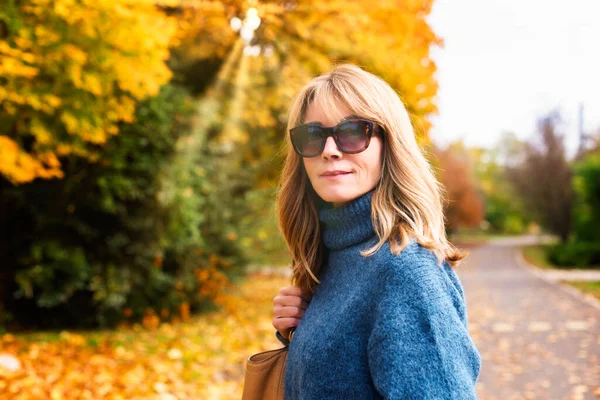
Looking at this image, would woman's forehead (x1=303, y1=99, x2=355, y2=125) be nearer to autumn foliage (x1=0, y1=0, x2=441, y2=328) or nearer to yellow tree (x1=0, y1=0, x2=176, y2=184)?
yellow tree (x1=0, y1=0, x2=176, y2=184)

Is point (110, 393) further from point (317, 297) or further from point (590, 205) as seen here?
point (590, 205)

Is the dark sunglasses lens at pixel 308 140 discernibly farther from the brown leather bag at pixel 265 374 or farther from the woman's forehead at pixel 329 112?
the brown leather bag at pixel 265 374

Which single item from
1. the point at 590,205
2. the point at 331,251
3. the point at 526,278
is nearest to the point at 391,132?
the point at 331,251

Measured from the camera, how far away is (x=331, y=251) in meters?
1.63

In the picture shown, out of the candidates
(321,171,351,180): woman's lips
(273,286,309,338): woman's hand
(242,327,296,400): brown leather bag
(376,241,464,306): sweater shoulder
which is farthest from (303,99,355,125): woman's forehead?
(242,327,296,400): brown leather bag

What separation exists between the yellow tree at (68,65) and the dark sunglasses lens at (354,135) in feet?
11.3

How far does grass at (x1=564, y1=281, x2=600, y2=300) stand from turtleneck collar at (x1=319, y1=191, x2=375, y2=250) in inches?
450

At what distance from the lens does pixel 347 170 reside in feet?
4.99

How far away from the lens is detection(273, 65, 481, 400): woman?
3.82ft

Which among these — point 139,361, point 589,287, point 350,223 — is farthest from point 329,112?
point 589,287

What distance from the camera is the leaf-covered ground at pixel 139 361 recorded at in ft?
15.9

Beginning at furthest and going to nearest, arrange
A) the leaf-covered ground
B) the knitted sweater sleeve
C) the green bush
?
the green bush → the leaf-covered ground → the knitted sweater sleeve

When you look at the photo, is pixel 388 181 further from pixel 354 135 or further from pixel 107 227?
pixel 107 227

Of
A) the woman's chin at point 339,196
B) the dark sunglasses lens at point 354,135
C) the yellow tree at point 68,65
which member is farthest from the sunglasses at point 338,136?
the yellow tree at point 68,65
